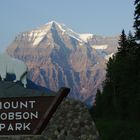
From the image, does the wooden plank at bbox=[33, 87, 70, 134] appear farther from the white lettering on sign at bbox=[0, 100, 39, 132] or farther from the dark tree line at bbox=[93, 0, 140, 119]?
the dark tree line at bbox=[93, 0, 140, 119]

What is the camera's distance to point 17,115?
39.0 feet

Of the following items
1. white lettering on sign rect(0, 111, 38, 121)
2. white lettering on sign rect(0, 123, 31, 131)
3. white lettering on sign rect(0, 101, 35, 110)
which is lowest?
white lettering on sign rect(0, 123, 31, 131)

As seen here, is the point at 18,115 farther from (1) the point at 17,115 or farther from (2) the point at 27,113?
(2) the point at 27,113

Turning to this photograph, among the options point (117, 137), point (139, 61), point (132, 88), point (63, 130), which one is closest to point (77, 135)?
point (63, 130)

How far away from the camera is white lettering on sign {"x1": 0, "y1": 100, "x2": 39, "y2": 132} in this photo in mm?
11836

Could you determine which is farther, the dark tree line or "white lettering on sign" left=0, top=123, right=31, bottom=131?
the dark tree line

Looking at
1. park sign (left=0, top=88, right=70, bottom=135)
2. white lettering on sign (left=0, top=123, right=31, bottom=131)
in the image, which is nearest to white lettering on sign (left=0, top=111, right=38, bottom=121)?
park sign (left=0, top=88, right=70, bottom=135)

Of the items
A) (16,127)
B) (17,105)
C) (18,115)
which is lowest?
(16,127)

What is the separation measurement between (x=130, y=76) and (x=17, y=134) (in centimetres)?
→ 4065

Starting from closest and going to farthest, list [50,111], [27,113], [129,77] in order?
[27,113]
[50,111]
[129,77]

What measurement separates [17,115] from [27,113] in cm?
22

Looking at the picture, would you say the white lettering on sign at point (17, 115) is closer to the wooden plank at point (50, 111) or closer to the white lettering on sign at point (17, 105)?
the white lettering on sign at point (17, 105)

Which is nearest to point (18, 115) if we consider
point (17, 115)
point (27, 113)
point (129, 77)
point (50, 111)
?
point (17, 115)

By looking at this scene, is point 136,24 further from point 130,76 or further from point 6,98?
point 6,98
